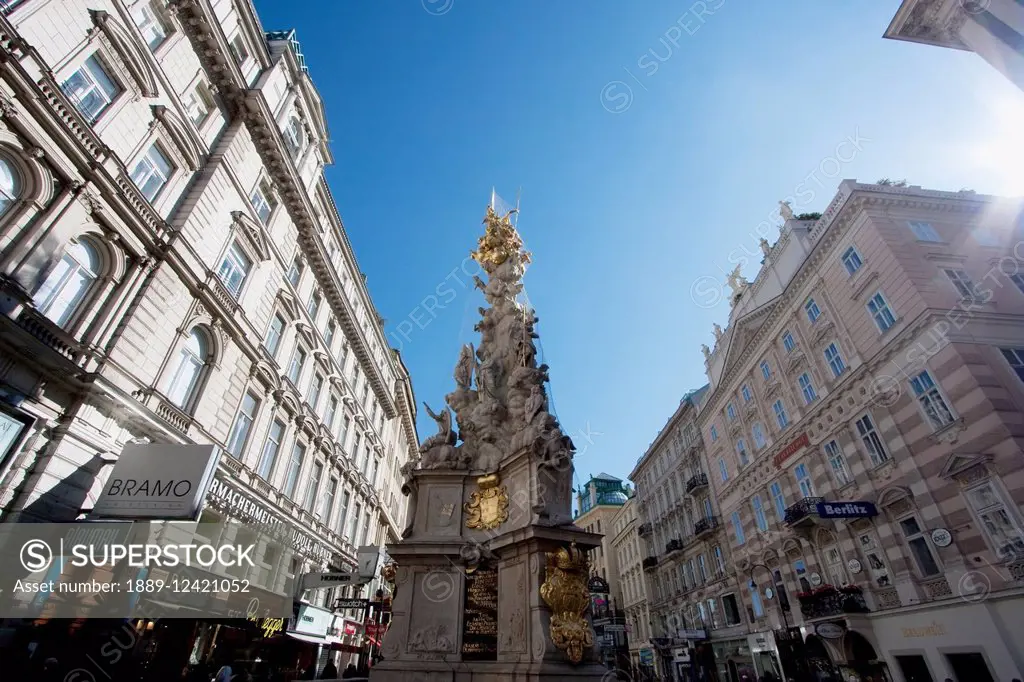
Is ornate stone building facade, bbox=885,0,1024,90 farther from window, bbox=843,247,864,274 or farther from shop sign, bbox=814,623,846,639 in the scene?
shop sign, bbox=814,623,846,639

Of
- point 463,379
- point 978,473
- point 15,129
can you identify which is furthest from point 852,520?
point 15,129

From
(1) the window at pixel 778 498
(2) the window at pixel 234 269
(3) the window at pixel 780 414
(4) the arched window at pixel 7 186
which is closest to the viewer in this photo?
(4) the arched window at pixel 7 186

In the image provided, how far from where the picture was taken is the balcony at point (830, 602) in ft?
68.4

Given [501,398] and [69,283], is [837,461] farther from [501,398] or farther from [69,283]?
[69,283]

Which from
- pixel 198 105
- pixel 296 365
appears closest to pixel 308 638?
pixel 296 365

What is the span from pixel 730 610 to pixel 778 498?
10072 millimetres

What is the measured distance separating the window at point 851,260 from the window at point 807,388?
19.0 feet

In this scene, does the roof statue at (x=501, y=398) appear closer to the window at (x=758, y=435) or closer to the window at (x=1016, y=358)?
the window at (x=1016, y=358)

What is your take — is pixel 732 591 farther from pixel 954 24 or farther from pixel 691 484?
pixel 954 24

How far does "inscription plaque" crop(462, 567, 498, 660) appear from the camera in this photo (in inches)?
295

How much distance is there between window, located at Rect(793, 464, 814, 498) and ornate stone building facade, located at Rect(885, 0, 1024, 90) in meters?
18.2

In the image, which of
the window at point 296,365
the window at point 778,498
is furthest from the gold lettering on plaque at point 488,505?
the window at point 778,498

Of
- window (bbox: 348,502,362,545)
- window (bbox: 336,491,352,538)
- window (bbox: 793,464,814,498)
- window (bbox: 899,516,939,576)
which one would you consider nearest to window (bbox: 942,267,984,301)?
window (bbox: 899,516,939,576)

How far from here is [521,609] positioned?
23.9ft
